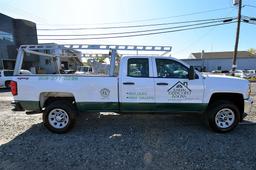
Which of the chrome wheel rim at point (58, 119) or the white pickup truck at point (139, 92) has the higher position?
the white pickup truck at point (139, 92)

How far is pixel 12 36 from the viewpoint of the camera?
29.5m

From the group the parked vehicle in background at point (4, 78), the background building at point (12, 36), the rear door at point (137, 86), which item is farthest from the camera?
the background building at point (12, 36)

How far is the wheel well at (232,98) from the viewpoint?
5.04 meters

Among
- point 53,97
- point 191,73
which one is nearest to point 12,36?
point 53,97

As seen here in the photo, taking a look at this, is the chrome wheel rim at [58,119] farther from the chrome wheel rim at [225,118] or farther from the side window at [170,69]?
the chrome wheel rim at [225,118]

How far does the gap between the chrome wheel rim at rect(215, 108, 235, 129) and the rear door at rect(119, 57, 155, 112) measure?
1708 mm

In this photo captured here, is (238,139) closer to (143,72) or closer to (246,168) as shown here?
→ (246,168)

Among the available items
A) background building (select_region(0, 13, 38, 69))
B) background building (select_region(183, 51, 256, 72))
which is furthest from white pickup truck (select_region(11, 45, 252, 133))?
background building (select_region(183, 51, 256, 72))

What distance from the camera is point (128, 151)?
398 centimetres

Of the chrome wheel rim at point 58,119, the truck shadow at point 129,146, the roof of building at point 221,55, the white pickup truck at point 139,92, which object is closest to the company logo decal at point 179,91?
the white pickup truck at point 139,92

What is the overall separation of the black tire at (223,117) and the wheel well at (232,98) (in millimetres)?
140

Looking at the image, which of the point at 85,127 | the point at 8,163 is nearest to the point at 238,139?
the point at 85,127

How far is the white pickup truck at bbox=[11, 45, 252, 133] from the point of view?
486cm

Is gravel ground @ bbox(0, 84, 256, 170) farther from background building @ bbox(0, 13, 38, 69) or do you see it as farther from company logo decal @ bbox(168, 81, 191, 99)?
background building @ bbox(0, 13, 38, 69)
